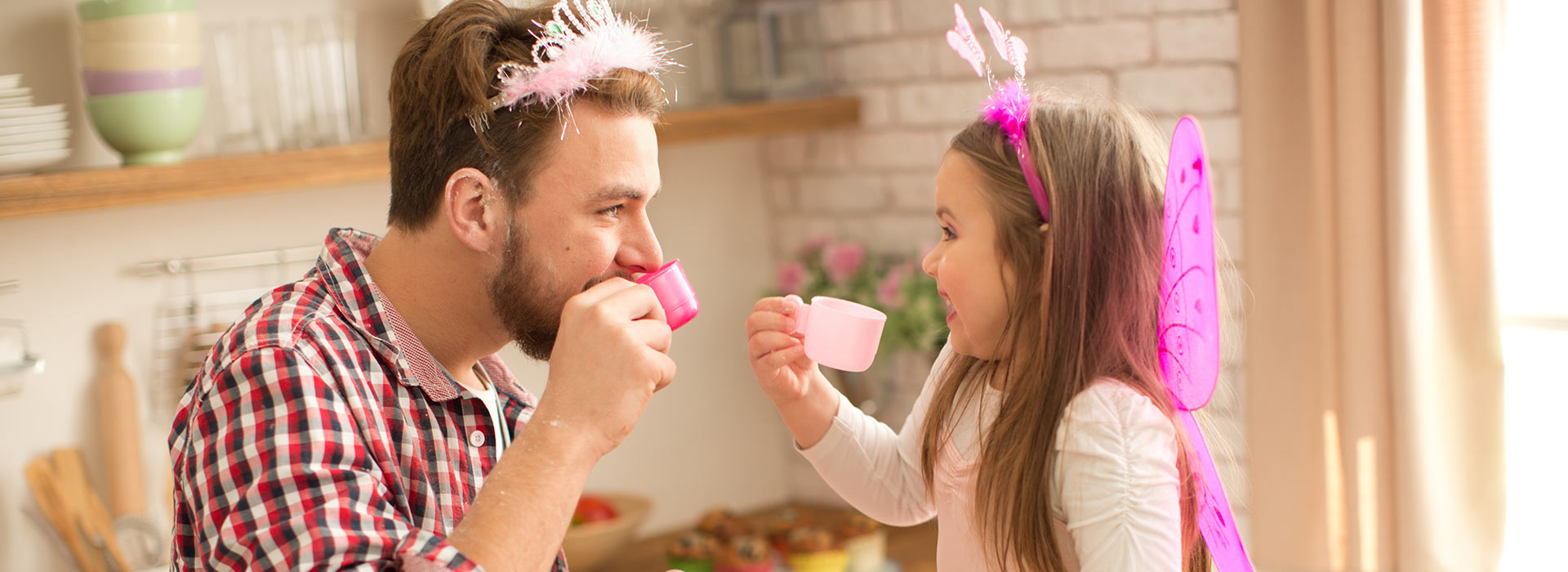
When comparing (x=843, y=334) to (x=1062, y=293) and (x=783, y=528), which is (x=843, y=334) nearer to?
(x=1062, y=293)

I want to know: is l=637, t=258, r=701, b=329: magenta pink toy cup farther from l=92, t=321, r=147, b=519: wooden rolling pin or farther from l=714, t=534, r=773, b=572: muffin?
l=92, t=321, r=147, b=519: wooden rolling pin

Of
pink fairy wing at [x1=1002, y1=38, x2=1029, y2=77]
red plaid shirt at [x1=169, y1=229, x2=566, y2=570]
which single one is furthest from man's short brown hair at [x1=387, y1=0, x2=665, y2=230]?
pink fairy wing at [x1=1002, y1=38, x2=1029, y2=77]

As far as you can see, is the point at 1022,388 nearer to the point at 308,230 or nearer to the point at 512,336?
the point at 512,336

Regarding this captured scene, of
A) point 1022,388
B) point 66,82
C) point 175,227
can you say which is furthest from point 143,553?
point 1022,388

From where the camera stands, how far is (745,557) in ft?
8.23

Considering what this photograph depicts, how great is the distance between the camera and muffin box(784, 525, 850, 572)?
2.54 m

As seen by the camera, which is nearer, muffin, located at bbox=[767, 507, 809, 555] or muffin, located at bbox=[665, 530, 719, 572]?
muffin, located at bbox=[665, 530, 719, 572]

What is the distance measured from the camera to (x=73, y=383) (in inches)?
90.2

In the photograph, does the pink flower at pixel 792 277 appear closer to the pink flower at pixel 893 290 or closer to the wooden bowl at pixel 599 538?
the pink flower at pixel 893 290

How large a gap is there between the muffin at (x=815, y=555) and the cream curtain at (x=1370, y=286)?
2.59ft

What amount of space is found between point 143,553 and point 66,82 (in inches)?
32.2

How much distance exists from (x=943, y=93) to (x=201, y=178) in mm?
1485

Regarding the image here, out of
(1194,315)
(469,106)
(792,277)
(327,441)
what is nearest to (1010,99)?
(1194,315)

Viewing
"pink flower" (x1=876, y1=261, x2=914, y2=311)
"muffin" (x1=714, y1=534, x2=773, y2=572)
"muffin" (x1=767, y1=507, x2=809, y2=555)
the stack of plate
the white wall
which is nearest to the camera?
the stack of plate
